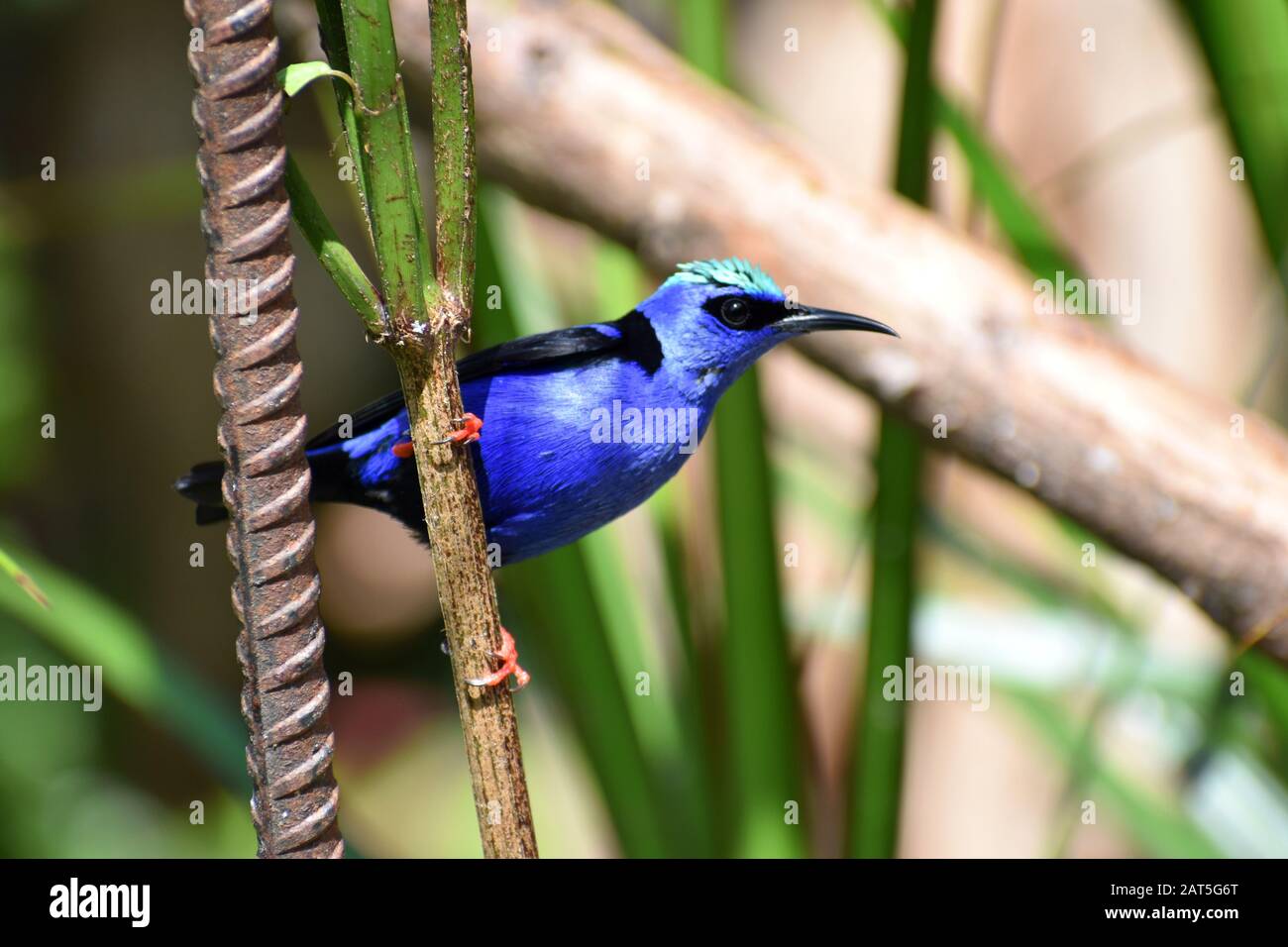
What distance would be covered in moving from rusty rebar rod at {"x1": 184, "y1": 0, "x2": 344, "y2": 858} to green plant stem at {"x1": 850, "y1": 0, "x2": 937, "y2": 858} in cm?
128

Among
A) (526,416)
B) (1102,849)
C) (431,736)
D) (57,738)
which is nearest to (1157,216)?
(1102,849)

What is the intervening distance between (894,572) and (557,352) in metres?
0.77

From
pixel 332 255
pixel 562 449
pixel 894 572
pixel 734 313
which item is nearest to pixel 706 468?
pixel 894 572

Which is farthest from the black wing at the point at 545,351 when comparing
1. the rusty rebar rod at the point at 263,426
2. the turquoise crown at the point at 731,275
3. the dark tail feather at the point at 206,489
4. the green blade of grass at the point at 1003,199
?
the rusty rebar rod at the point at 263,426

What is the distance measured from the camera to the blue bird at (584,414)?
2129mm

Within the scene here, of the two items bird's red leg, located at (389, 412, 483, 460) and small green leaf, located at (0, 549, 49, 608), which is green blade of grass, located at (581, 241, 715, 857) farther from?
small green leaf, located at (0, 549, 49, 608)

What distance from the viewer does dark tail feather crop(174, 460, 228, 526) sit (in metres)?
2.29

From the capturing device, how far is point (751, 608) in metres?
2.52

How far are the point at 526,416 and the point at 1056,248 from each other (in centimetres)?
110

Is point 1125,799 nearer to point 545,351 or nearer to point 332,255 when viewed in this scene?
point 545,351

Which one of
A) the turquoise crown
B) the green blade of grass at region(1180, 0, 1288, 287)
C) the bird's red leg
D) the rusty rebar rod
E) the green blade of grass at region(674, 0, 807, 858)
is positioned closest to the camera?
the rusty rebar rod

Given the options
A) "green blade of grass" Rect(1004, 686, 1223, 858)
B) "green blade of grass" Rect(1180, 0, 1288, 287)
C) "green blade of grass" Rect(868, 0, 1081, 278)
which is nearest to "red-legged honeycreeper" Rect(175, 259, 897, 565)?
"green blade of grass" Rect(868, 0, 1081, 278)

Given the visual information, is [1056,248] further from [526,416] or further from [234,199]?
[234,199]

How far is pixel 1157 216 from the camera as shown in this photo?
4.66m
